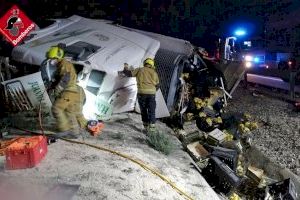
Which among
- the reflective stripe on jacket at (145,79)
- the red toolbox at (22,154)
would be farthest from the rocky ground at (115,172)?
the reflective stripe on jacket at (145,79)

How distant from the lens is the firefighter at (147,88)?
6.99m

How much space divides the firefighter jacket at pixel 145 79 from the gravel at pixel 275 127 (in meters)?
2.87

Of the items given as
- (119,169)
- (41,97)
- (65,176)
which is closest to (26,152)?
(65,176)

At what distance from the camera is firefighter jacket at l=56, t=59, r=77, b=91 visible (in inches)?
230

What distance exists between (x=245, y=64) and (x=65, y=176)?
6.72m

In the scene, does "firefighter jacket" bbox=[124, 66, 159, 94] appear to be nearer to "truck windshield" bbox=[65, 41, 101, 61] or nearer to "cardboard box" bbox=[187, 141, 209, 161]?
"truck windshield" bbox=[65, 41, 101, 61]

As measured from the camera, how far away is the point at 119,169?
509 cm

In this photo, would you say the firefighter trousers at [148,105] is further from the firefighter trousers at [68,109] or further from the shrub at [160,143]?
the firefighter trousers at [68,109]

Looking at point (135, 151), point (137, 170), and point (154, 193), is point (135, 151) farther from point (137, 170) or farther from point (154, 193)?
point (154, 193)

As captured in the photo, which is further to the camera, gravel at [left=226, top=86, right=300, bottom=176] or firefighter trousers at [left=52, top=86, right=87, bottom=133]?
gravel at [left=226, top=86, right=300, bottom=176]

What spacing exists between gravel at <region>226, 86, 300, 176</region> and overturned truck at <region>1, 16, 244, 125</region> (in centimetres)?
176

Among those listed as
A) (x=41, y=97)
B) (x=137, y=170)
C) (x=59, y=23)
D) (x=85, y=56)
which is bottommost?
(x=137, y=170)

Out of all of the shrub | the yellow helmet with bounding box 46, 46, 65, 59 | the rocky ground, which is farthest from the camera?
the shrub

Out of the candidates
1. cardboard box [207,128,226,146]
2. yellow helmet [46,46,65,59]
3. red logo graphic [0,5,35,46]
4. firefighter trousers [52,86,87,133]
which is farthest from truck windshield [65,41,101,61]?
cardboard box [207,128,226,146]
